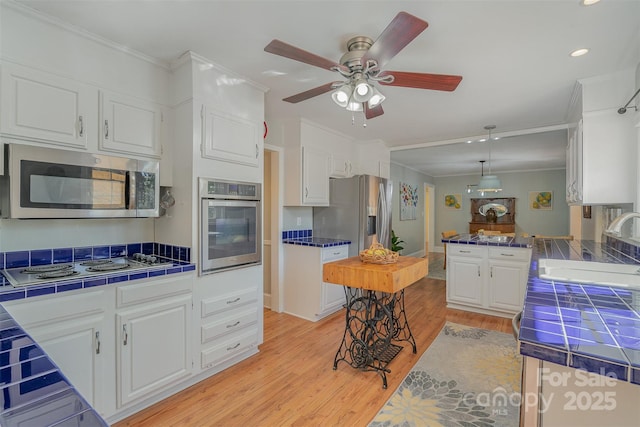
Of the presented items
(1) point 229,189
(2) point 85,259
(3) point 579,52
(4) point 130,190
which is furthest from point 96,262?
(3) point 579,52

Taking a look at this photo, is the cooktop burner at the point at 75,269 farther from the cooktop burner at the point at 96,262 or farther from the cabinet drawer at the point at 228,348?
the cabinet drawer at the point at 228,348

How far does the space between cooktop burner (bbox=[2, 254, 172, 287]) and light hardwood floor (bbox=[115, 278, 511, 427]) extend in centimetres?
90

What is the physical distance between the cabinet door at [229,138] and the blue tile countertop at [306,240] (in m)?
1.25

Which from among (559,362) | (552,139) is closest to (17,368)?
(559,362)

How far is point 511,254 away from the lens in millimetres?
3428

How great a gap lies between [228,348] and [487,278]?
295cm

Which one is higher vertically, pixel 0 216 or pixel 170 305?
pixel 0 216

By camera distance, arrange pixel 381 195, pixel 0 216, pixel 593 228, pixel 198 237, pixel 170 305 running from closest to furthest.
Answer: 1. pixel 0 216
2. pixel 170 305
3. pixel 198 237
4. pixel 593 228
5. pixel 381 195

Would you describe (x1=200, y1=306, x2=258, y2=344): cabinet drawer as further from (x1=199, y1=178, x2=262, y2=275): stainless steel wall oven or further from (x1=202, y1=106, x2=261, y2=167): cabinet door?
(x1=202, y1=106, x2=261, y2=167): cabinet door

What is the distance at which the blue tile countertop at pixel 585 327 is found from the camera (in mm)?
726

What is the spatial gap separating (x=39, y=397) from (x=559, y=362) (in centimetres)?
117

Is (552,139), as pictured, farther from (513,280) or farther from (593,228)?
(513,280)

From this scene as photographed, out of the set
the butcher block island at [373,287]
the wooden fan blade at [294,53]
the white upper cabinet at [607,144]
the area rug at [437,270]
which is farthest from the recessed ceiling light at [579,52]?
the area rug at [437,270]

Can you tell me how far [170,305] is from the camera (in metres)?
2.01
